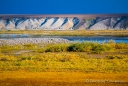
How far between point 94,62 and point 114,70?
4177mm

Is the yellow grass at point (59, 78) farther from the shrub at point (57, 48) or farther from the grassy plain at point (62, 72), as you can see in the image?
the shrub at point (57, 48)

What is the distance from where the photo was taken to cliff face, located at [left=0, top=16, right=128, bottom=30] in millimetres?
165125

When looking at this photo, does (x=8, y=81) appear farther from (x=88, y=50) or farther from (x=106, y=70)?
(x=88, y=50)

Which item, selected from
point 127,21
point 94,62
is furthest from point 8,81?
point 127,21

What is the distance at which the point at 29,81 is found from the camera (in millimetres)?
19094

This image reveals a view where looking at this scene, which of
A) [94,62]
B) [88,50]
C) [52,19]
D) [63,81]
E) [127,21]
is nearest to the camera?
[63,81]

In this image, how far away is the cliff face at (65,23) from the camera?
16512 cm

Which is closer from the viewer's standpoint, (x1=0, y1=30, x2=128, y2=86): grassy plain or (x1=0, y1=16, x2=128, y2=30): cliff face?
(x1=0, y1=30, x2=128, y2=86): grassy plain

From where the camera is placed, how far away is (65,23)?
7072 inches

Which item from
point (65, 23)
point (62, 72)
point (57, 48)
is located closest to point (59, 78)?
point (62, 72)

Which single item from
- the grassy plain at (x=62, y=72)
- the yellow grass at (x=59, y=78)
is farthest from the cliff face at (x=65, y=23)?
the yellow grass at (x=59, y=78)

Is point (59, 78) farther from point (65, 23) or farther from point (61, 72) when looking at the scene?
point (65, 23)

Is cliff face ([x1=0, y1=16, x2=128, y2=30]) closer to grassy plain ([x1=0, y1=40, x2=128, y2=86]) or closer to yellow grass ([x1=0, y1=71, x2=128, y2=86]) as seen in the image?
grassy plain ([x1=0, y1=40, x2=128, y2=86])

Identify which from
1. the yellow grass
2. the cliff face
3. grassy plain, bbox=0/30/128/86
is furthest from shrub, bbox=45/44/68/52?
the cliff face
